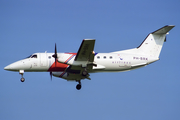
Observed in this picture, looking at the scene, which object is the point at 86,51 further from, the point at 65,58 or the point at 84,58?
the point at 65,58

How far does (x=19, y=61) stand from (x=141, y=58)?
1055 cm

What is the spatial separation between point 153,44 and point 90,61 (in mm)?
6539

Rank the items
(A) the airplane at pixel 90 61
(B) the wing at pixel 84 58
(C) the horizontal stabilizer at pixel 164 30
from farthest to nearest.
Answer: (C) the horizontal stabilizer at pixel 164 30 → (A) the airplane at pixel 90 61 → (B) the wing at pixel 84 58

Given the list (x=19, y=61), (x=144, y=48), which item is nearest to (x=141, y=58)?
(x=144, y=48)

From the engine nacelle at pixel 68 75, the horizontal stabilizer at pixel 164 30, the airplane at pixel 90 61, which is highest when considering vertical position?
the horizontal stabilizer at pixel 164 30

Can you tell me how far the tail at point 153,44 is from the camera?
24.2 meters

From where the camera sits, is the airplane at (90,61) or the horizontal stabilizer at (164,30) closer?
the airplane at (90,61)

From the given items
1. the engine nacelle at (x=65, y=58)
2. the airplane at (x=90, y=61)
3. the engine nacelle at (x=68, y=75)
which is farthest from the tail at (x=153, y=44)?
the engine nacelle at (x=65, y=58)

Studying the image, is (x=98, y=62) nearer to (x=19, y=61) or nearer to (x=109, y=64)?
(x=109, y=64)

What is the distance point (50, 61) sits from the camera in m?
22.5

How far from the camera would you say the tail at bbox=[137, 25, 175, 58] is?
24156 millimetres

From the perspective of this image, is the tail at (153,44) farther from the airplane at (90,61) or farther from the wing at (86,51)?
the wing at (86,51)

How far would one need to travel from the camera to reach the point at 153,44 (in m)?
24.3

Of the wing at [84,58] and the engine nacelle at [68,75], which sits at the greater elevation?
the wing at [84,58]
